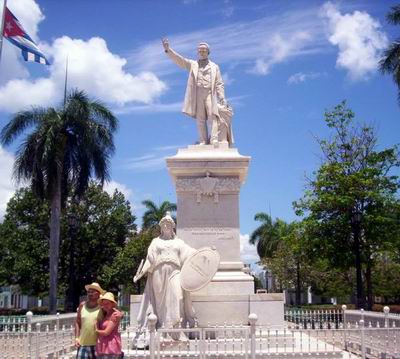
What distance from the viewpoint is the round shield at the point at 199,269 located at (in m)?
11.1

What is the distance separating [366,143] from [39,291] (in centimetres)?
2394

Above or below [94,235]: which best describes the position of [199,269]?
below

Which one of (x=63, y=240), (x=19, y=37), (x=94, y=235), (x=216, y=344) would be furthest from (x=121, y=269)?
(x=216, y=344)

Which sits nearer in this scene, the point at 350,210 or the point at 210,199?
the point at 210,199

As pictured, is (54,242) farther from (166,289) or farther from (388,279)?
(388,279)

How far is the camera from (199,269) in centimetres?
1124

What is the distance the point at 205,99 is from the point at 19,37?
23.1 ft

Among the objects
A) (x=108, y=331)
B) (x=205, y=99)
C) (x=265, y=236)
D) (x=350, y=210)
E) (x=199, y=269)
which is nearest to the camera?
(x=108, y=331)

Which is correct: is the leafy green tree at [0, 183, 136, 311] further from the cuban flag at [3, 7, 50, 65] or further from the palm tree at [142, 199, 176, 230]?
the cuban flag at [3, 7, 50, 65]

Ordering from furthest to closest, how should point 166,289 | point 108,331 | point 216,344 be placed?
point 166,289, point 216,344, point 108,331

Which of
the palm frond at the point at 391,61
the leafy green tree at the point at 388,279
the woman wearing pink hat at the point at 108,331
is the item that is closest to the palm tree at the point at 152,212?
the leafy green tree at the point at 388,279

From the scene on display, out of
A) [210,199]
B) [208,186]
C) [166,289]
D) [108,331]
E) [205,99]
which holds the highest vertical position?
[205,99]

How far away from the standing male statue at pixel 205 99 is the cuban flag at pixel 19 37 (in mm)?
5442

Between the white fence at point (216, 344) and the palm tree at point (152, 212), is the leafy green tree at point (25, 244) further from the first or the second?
the white fence at point (216, 344)
